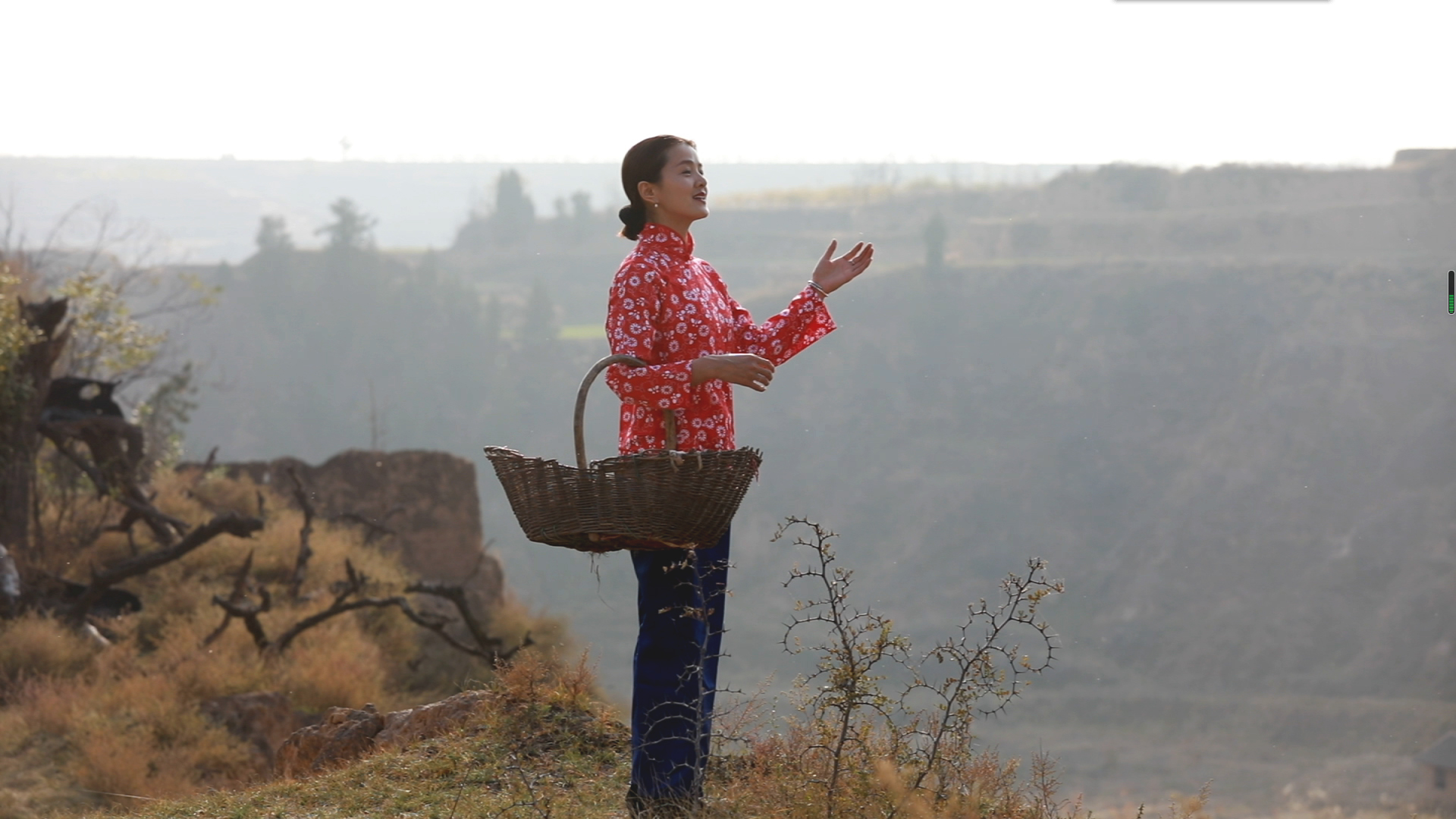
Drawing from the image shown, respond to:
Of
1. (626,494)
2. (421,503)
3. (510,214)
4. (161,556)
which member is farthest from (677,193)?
(510,214)

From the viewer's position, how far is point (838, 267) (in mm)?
4262

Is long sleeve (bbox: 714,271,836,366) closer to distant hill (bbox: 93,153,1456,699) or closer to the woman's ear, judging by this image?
the woman's ear

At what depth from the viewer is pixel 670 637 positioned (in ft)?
13.2

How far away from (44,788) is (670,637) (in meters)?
4.24

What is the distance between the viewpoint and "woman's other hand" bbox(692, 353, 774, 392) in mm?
3623

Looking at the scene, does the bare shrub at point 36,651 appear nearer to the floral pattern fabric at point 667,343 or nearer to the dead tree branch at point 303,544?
the dead tree branch at point 303,544

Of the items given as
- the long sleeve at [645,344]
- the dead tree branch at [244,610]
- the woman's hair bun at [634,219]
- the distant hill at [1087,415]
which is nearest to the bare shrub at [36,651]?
the dead tree branch at [244,610]

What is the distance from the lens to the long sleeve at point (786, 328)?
415 centimetres

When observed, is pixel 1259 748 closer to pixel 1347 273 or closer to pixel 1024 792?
pixel 1347 273

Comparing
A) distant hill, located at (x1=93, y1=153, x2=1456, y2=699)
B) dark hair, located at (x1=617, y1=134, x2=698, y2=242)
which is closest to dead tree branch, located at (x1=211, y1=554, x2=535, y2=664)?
dark hair, located at (x1=617, y1=134, x2=698, y2=242)

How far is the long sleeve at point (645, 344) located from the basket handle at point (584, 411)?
0.02 m

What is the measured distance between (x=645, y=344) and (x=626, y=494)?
46 centimetres

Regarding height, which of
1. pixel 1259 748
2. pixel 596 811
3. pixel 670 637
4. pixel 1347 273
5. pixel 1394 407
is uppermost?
pixel 1347 273

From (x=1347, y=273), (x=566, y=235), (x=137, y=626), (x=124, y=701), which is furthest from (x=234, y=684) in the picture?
(x=566, y=235)
